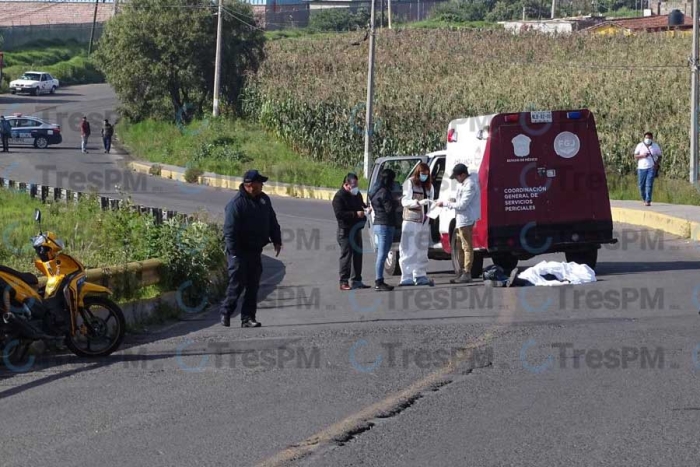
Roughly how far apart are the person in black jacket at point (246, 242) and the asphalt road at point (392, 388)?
1.40ft

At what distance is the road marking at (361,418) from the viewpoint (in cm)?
709

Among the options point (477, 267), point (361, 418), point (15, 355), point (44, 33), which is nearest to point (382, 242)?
point (477, 267)

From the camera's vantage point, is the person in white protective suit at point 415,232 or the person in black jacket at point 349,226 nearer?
the person in black jacket at point 349,226

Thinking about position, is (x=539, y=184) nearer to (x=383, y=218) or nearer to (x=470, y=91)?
(x=383, y=218)

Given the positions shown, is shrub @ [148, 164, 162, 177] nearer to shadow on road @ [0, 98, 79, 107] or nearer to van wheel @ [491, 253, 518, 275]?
van wheel @ [491, 253, 518, 275]

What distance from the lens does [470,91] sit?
154ft

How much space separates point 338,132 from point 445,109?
420cm

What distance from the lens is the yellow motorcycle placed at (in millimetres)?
10414

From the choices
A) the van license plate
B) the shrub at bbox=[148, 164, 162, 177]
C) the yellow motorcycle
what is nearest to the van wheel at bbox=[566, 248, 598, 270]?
the van license plate

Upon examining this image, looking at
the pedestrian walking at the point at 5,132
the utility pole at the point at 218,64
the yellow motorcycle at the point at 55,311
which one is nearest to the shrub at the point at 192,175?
the utility pole at the point at 218,64

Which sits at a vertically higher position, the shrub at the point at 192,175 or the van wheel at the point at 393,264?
the shrub at the point at 192,175

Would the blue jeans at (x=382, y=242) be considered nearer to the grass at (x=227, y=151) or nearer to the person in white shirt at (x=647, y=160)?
the person in white shirt at (x=647, y=160)

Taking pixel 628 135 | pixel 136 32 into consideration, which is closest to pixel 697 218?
pixel 628 135

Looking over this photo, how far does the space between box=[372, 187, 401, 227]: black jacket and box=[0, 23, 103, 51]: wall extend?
7788cm
